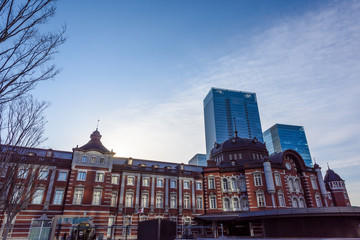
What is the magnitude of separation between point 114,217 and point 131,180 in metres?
5.82

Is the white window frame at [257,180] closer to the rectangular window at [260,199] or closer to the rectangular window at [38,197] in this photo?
the rectangular window at [260,199]

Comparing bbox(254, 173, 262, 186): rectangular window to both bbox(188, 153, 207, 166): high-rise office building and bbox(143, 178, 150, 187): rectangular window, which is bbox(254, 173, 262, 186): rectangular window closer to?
bbox(143, 178, 150, 187): rectangular window

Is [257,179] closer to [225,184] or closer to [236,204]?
[236,204]

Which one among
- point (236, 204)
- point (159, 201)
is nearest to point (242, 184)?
point (236, 204)

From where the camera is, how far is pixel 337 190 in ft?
162

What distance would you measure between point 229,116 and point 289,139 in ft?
141

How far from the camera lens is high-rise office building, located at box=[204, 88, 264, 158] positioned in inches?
5001

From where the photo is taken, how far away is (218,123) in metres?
128

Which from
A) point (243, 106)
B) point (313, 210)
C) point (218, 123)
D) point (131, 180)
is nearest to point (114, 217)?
point (131, 180)

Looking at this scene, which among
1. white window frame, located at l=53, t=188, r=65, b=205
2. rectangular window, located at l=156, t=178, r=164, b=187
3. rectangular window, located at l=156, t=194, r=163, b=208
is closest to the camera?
white window frame, located at l=53, t=188, r=65, b=205

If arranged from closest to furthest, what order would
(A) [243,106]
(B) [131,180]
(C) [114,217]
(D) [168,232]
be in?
(D) [168,232] < (C) [114,217] < (B) [131,180] < (A) [243,106]

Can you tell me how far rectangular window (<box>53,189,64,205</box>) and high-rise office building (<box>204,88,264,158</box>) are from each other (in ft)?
329

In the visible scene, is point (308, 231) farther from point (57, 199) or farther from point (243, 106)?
point (243, 106)

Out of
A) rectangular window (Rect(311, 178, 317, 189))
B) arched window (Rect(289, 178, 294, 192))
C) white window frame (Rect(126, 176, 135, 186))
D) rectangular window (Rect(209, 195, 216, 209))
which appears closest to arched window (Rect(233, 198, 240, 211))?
rectangular window (Rect(209, 195, 216, 209))
